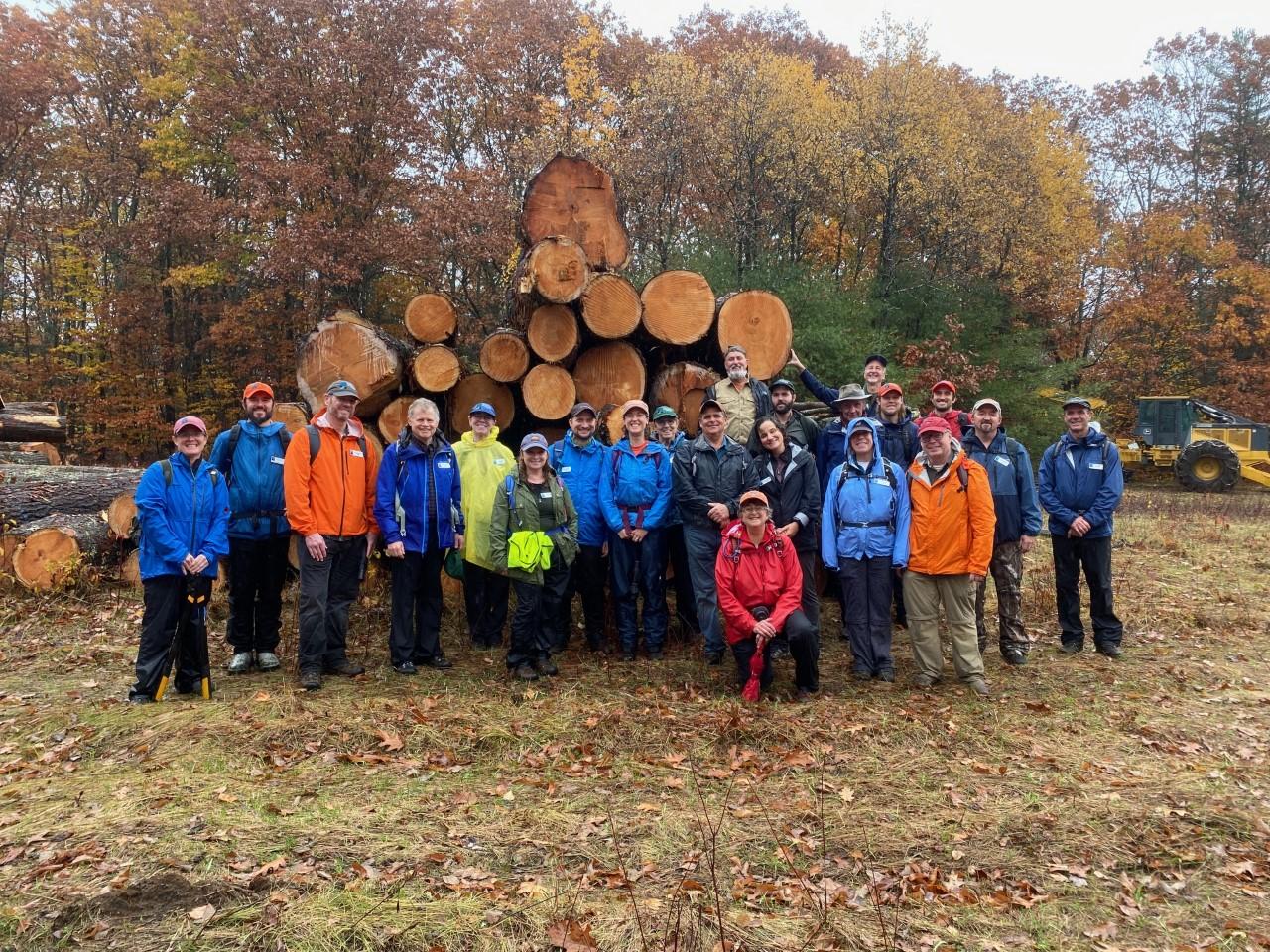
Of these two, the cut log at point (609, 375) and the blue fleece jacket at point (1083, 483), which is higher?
the cut log at point (609, 375)

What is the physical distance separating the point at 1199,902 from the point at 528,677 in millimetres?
4205

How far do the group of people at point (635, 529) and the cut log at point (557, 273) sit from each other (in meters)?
1.39

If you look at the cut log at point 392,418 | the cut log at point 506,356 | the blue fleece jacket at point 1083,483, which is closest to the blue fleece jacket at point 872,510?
the blue fleece jacket at point 1083,483

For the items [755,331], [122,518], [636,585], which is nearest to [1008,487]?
[755,331]

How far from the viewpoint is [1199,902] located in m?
3.32

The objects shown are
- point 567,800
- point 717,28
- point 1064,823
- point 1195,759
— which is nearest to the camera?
point 1064,823

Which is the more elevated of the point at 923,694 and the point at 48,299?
the point at 48,299

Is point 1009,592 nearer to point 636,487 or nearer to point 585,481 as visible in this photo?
point 636,487

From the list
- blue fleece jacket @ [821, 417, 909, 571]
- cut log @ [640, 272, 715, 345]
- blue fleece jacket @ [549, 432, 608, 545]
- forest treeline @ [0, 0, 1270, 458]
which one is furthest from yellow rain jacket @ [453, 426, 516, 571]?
forest treeline @ [0, 0, 1270, 458]

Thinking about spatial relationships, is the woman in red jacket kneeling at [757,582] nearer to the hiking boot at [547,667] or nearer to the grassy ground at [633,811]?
the grassy ground at [633,811]

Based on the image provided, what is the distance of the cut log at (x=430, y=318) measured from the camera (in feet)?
25.3

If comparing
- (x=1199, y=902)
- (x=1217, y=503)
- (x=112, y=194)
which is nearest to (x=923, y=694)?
(x=1199, y=902)

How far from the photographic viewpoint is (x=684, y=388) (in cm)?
795

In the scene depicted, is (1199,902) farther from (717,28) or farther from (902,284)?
(717,28)
